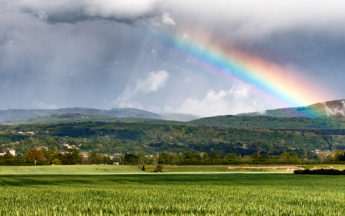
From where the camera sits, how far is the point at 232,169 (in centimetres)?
15025

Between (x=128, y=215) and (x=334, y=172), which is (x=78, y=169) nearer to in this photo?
(x=334, y=172)

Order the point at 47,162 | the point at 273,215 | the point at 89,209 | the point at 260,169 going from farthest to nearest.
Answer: the point at 47,162
the point at 260,169
the point at 89,209
the point at 273,215

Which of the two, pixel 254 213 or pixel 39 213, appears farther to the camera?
pixel 254 213

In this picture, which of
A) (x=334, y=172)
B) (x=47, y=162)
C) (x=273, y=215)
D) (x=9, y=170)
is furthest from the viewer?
(x=47, y=162)

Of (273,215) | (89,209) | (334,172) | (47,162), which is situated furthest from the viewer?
(47,162)

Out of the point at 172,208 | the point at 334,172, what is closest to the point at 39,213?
the point at 172,208

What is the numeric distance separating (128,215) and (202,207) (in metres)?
3.60

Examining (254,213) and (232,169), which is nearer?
(254,213)

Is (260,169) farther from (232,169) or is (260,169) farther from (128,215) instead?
(128,215)

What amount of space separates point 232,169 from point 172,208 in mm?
139521

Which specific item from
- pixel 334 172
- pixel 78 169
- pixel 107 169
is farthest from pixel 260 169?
pixel 78 169

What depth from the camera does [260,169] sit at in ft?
464

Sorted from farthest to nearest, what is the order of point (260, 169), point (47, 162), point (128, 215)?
point (47, 162) → point (260, 169) → point (128, 215)

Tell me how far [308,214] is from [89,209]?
320 inches
